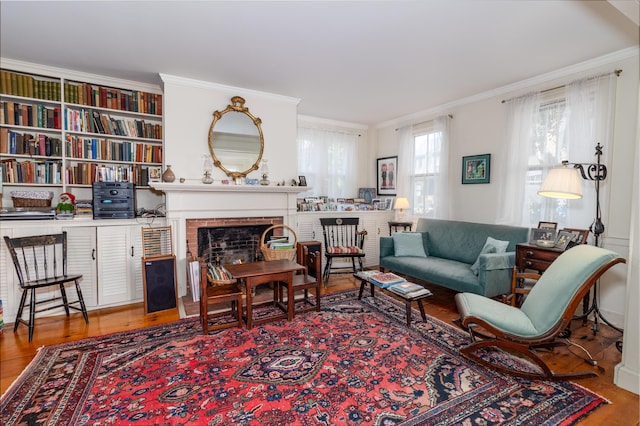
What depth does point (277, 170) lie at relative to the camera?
4.04 m

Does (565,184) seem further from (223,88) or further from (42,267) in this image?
(42,267)

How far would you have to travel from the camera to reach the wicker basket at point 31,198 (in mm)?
2818

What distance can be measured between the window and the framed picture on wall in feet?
1.41

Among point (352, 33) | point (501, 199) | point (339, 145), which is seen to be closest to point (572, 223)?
point (501, 199)

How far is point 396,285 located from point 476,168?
2.24m

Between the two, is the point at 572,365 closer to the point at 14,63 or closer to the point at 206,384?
the point at 206,384

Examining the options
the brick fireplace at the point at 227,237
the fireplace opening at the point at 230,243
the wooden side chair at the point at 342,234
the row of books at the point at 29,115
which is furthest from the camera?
the wooden side chair at the point at 342,234

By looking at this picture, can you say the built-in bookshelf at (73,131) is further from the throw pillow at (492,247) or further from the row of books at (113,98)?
the throw pillow at (492,247)

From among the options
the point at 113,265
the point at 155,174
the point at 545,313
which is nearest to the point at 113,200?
the point at 155,174

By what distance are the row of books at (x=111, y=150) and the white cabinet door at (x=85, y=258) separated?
2.92ft

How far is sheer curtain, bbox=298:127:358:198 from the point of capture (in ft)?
15.9

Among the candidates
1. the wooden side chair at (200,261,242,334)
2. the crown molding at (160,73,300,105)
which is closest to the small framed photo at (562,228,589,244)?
the wooden side chair at (200,261,242,334)

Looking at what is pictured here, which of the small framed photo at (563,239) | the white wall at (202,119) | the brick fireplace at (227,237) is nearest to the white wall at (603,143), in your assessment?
the small framed photo at (563,239)

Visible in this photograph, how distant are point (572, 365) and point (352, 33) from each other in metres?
3.09
